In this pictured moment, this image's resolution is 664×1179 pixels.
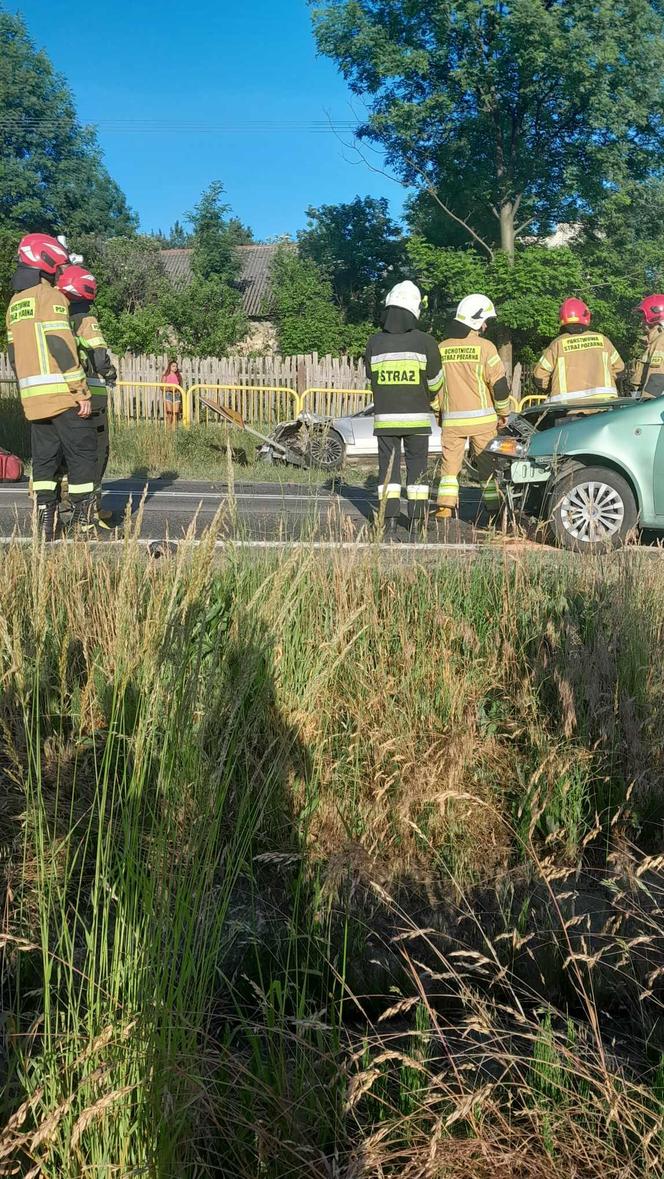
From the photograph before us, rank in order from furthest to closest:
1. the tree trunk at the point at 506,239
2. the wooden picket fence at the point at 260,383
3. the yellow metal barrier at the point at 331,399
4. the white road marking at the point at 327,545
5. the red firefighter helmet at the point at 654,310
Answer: the tree trunk at the point at 506,239, the wooden picket fence at the point at 260,383, the yellow metal barrier at the point at 331,399, the red firefighter helmet at the point at 654,310, the white road marking at the point at 327,545

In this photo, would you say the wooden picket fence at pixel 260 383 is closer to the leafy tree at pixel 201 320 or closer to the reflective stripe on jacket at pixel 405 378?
the leafy tree at pixel 201 320

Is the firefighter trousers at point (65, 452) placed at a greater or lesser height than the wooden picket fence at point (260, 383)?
lesser

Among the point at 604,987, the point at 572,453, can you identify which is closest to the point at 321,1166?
the point at 604,987

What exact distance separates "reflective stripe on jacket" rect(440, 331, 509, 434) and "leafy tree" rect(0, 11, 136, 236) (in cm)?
4356

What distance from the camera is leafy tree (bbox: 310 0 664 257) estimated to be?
26062 mm

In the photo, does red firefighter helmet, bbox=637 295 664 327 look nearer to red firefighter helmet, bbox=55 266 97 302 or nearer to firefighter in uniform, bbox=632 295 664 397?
firefighter in uniform, bbox=632 295 664 397

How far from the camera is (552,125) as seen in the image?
28312 millimetres

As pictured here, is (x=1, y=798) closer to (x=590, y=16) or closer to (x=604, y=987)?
(x=604, y=987)

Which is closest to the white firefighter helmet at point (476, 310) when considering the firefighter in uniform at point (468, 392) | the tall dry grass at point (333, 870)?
the firefighter in uniform at point (468, 392)

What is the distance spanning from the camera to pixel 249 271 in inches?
2016

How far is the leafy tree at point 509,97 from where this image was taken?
→ 85.5ft

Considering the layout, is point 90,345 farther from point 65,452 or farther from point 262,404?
point 262,404

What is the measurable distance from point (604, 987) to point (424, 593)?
1.83m

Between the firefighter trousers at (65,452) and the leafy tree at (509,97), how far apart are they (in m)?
23.2
